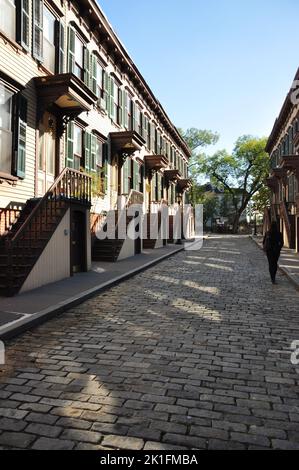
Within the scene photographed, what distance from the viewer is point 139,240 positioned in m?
19.7

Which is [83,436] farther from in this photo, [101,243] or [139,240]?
[139,240]

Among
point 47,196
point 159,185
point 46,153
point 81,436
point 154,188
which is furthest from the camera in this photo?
point 159,185

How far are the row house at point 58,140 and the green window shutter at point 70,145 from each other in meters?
0.04

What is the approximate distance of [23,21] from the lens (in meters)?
11.3

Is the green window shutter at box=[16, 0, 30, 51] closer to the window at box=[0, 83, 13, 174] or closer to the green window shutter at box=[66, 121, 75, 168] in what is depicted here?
the window at box=[0, 83, 13, 174]

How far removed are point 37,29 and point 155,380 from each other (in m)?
12.0

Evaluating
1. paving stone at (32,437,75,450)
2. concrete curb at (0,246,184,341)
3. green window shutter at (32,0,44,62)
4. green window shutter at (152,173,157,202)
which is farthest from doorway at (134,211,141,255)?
paving stone at (32,437,75,450)

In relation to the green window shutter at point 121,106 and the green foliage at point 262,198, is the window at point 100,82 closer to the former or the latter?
the green window shutter at point 121,106

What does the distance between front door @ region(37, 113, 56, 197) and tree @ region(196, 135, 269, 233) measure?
46458mm

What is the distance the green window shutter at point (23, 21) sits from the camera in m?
11.1

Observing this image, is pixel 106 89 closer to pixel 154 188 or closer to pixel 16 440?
pixel 154 188

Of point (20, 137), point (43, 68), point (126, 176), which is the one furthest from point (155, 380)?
point (126, 176)

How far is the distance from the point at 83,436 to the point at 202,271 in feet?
37.4
